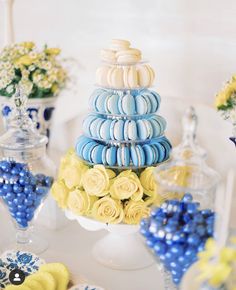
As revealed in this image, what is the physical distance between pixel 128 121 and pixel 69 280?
12.0 inches

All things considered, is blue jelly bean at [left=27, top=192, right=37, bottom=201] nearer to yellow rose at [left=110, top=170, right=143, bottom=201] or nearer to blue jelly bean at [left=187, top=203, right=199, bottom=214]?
yellow rose at [left=110, top=170, right=143, bottom=201]

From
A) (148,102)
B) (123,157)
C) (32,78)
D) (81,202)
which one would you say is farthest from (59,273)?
(32,78)

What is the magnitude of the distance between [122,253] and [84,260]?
0.25 feet

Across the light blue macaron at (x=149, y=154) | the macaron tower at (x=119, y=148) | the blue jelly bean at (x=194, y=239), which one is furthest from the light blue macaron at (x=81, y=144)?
the blue jelly bean at (x=194, y=239)

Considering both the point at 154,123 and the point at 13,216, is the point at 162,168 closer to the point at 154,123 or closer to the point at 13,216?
the point at 154,123

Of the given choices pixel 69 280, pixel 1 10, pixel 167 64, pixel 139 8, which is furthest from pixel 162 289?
pixel 1 10

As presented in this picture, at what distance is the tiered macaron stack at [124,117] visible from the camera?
961mm

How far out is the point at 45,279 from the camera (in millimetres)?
869

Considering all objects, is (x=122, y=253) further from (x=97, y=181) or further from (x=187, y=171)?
(x=187, y=171)

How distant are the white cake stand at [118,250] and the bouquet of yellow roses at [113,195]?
0.02 meters

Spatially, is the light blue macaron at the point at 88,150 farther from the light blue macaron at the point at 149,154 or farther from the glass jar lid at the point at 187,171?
the glass jar lid at the point at 187,171

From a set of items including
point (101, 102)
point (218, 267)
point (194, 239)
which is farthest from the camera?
point (101, 102)

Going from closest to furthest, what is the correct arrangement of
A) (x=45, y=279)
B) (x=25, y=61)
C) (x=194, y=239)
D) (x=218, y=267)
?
(x=218, y=267) < (x=194, y=239) < (x=45, y=279) < (x=25, y=61)

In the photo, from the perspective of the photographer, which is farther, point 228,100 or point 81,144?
point 81,144
